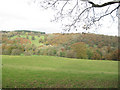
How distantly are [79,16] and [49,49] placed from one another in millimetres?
5221

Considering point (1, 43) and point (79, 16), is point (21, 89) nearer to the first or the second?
point (79, 16)

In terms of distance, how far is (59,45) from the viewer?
9.22 meters

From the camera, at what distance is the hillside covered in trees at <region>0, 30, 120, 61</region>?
29.3 feet

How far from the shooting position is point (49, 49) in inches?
359

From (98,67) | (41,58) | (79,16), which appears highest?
(79,16)

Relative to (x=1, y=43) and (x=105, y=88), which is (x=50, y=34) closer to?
(x=1, y=43)

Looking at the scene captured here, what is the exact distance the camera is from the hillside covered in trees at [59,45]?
8922mm

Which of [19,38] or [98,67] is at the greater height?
[19,38]

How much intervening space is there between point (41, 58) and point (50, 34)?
1.97 m

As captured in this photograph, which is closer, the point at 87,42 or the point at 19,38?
the point at 19,38

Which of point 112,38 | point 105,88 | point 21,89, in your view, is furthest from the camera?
point 112,38

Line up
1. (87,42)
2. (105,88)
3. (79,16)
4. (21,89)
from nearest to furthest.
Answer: (21,89) → (79,16) → (105,88) → (87,42)

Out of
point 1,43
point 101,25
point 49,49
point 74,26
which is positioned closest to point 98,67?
point 49,49

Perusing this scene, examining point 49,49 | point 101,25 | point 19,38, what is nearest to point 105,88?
point 101,25
